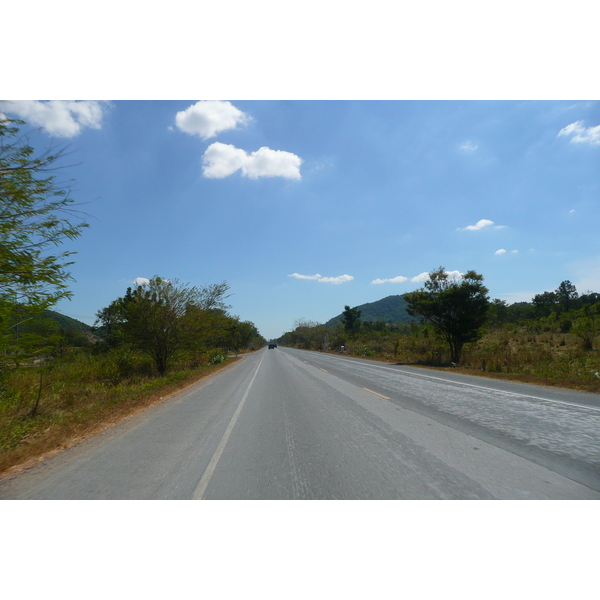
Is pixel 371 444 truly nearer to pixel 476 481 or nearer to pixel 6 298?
pixel 476 481

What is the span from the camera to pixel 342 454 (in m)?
5.30

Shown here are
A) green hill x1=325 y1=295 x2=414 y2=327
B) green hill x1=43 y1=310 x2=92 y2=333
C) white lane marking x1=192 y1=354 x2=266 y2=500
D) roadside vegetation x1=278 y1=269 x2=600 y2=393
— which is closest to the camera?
white lane marking x1=192 y1=354 x2=266 y2=500

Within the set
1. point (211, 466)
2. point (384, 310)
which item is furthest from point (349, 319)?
point (384, 310)

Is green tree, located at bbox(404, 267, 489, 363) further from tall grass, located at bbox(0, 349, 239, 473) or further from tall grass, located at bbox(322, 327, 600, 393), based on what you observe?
tall grass, located at bbox(0, 349, 239, 473)

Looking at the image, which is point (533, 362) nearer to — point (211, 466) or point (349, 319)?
point (211, 466)

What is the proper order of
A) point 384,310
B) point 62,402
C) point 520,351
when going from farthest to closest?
point 384,310 < point 520,351 < point 62,402

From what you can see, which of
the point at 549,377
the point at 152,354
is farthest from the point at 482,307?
the point at 152,354

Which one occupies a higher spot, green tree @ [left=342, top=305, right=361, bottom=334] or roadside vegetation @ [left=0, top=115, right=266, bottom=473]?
green tree @ [left=342, top=305, right=361, bottom=334]

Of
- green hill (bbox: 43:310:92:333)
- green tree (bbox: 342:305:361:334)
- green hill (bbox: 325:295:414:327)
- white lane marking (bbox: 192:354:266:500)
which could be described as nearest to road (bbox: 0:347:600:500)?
white lane marking (bbox: 192:354:266:500)

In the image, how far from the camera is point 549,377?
14180mm

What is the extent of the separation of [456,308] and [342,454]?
21.3 metres

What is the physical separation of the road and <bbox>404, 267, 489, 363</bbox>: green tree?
47.8 feet

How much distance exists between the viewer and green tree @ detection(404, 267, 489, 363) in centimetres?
2364

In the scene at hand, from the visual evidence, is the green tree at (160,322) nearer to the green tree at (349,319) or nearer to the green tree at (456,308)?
the green tree at (456,308)
